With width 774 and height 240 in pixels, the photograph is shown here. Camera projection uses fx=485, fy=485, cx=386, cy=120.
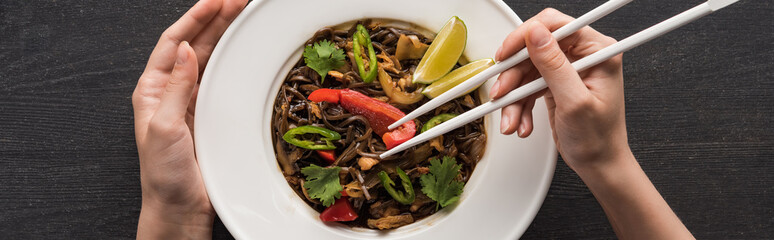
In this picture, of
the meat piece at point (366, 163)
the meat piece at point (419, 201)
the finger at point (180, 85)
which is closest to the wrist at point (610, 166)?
the meat piece at point (419, 201)

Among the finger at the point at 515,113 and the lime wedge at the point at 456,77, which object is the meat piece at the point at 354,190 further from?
the finger at the point at 515,113

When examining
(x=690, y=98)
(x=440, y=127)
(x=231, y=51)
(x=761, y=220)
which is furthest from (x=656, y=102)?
(x=231, y=51)

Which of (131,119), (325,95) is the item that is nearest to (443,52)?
(325,95)

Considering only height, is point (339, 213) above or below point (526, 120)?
below

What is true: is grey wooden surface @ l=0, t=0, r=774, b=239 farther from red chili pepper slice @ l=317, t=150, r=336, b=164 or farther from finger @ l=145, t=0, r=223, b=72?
red chili pepper slice @ l=317, t=150, r=336, b=164

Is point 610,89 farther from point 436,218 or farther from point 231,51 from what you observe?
point 231,51

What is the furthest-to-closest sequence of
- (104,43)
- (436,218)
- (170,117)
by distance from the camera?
(104,43) < (436,218) < (170,117)

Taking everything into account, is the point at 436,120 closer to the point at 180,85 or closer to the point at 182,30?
the point at 180,85
